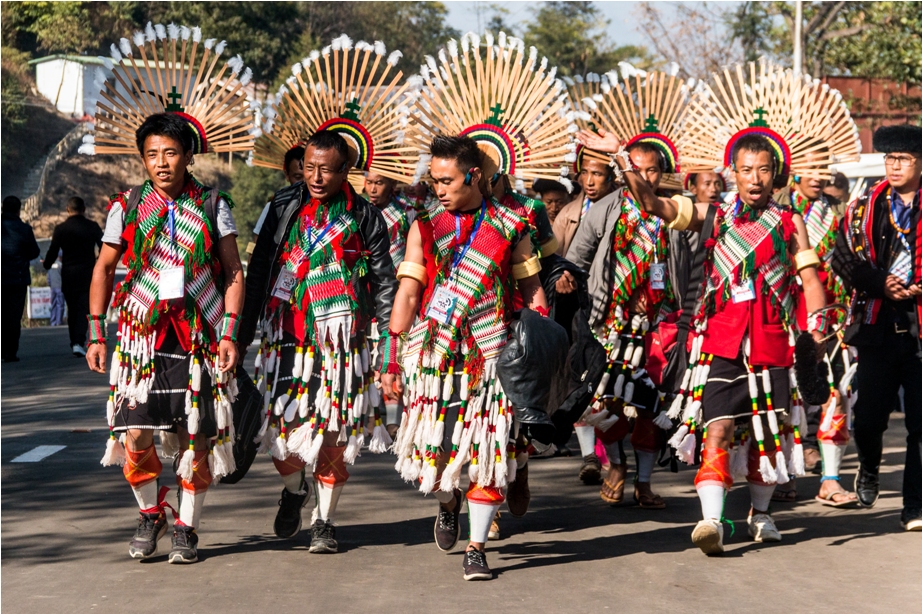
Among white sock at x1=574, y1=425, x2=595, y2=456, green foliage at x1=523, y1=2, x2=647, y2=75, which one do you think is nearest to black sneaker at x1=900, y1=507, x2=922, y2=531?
white sock at x1=574, y1=425, x2=595, y2=456

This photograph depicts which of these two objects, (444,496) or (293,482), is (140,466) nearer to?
(293,482)

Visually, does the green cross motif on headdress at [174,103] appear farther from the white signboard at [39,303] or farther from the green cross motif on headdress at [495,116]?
the white signboard at [39,303]

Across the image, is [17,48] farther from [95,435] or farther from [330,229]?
[330,229]

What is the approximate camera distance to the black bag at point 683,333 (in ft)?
24.1

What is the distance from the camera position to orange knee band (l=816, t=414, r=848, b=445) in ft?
26.2

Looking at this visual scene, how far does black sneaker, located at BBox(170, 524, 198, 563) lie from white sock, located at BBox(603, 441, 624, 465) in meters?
2.80

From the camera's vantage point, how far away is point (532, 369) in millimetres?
5777

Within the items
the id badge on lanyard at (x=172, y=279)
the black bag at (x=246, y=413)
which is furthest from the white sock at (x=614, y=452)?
the id badge on lanyard at (x=172, y=279)

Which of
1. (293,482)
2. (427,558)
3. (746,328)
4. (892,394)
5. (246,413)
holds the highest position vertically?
(746,328)

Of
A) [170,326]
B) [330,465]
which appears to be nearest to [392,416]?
[330,465]

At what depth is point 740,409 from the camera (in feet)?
21.3

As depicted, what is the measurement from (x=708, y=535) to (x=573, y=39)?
6588cm

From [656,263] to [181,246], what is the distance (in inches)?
123

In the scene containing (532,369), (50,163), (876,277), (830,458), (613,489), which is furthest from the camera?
(50,163)
